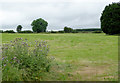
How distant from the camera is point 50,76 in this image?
15.4 feet

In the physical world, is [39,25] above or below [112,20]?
above

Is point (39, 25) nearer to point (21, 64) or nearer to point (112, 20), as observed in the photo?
point (112, 20)

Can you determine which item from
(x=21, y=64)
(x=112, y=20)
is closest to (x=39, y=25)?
(x=112, y=20)

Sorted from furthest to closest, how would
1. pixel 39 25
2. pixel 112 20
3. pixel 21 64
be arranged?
1. pixel 39 25
2. pixel 112 20
3. pixel 21 64

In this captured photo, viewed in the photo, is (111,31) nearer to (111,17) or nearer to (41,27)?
(111,17)

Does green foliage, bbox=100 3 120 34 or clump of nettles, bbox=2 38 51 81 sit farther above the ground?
green foliage, bbox=100 3 120 34

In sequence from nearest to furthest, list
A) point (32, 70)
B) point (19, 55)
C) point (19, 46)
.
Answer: point (32, 70) < point (19, 55) < point (19, 46)

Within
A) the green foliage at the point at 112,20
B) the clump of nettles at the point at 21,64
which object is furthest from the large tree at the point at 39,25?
the clump of nettles at the point at 21,64

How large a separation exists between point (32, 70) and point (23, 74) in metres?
0.45

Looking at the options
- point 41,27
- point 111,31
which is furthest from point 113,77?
point 41,27

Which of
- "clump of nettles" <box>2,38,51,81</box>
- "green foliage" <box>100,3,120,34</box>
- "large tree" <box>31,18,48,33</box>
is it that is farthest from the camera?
"large tree" <box>31,18,48,33</box>

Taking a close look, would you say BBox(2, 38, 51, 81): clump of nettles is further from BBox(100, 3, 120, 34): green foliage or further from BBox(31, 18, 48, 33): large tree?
BBox(31, 18, 48, 33): large tree

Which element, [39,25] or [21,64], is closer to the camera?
[21,64]

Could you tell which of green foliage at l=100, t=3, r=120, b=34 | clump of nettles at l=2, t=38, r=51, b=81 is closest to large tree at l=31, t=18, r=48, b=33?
green foliage at l=100, t=3, r=120, b=34
